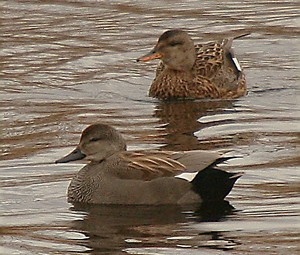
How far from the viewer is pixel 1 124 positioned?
48.8 feet

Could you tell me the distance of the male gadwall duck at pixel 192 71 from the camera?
1683 cm

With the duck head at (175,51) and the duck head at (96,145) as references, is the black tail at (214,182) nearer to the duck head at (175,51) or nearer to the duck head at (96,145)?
the duck head at (96,145)

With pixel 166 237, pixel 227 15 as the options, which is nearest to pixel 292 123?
pixel 166 237

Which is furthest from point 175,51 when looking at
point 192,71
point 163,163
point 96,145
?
point 163,163

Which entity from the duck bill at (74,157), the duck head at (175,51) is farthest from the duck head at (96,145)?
the duck head at (175,51)

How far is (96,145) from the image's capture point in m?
11.9

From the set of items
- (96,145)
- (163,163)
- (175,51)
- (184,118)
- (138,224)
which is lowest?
(138,224)

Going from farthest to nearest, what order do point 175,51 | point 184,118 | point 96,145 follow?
point 175,51
point 184,118
point 96,145

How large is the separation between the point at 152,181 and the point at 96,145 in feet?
1.98

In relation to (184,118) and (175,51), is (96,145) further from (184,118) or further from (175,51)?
(175,51)

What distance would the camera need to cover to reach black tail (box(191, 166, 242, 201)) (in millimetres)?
11555

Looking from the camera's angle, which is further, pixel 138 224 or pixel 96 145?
pixel 96 145

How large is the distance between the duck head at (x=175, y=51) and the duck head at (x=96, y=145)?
497 centimetres

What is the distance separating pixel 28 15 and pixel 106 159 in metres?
9.42
